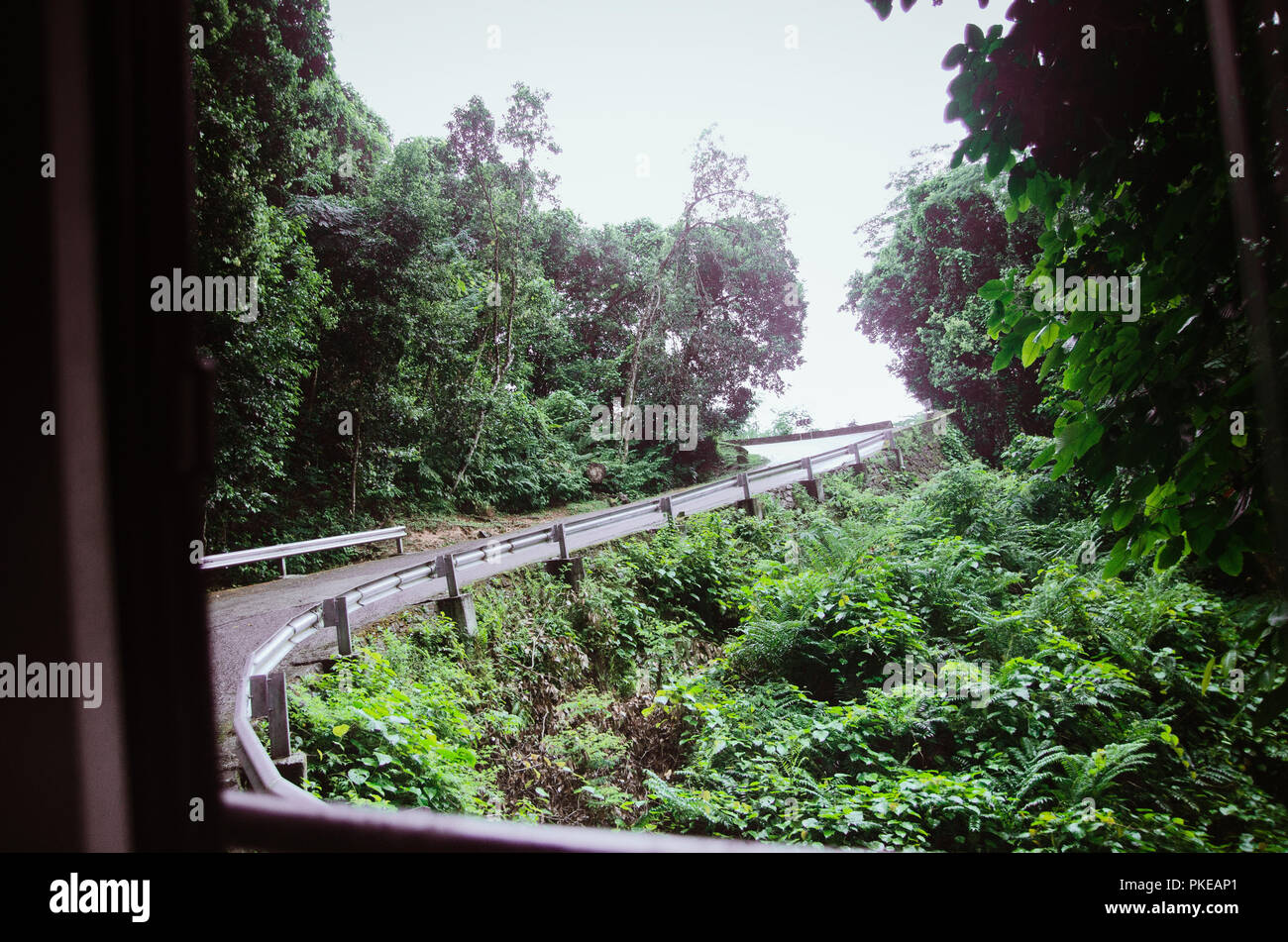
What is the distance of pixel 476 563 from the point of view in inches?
297

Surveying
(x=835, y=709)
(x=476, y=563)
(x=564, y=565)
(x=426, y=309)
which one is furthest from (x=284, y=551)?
(x=835, y=709)

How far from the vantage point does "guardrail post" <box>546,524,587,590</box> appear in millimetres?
8281

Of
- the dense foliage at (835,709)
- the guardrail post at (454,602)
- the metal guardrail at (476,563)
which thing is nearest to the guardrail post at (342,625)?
the metal guardrail at (476,563)

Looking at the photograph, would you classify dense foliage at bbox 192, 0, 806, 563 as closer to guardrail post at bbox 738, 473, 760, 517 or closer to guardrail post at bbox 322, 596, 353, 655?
guardrail post at bbox 322, 596, 353, 655

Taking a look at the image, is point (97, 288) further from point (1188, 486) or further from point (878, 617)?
point (878, 617)

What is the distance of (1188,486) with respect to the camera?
1.51 metres

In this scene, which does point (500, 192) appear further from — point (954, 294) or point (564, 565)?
point (954, 294)

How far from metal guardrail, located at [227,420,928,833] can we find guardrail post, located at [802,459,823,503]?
0.10ft

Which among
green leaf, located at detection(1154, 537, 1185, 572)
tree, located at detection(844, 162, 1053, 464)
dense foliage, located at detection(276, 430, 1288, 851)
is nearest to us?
green leaf, located at detection(1154, 537, 1185, 572)

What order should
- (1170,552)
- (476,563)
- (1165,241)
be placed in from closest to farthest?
1. (1165,241)
2. (1170,552)
3. (476,563)

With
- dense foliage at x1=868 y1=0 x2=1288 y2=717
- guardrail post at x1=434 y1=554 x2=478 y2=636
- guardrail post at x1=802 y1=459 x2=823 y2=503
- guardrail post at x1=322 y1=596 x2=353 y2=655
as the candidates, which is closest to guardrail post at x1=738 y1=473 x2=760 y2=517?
guardrail post at x1=802 y1=459 x2=823 y2=503

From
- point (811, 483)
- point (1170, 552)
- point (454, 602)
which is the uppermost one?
point (811, 483)

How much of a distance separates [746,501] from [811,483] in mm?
2507

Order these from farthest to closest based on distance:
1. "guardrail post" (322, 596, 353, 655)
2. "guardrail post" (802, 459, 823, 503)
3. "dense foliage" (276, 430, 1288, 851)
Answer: "guardrail post" (802, 459, 823, 503) < "guardrail post" (322, 596, 353, 655) < "dense foliage" (276, 430, 1288, 851)
